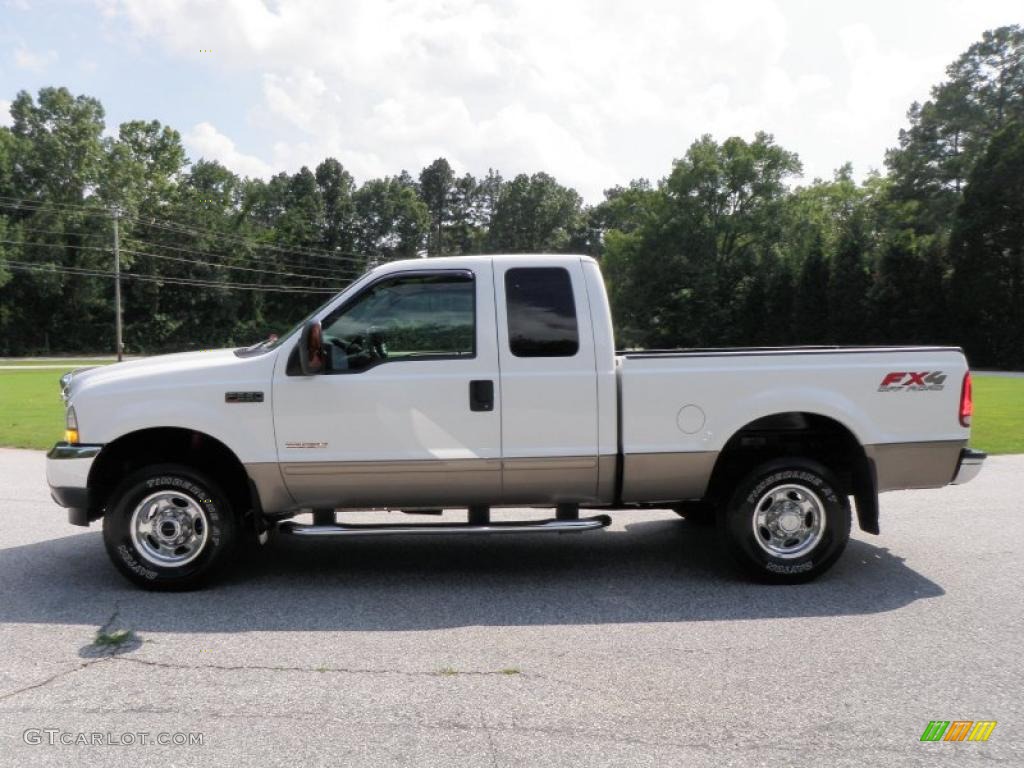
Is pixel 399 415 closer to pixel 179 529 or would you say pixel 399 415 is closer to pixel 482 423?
pixel 482 423

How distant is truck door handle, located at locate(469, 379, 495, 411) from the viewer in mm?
5516

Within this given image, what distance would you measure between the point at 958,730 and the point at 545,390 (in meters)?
2.92

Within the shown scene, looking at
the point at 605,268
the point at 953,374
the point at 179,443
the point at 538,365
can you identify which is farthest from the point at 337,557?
the point at 605,268

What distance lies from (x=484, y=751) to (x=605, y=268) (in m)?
68.7

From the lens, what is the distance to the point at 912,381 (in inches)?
224

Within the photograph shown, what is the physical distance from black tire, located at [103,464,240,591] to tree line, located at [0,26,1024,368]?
132ft

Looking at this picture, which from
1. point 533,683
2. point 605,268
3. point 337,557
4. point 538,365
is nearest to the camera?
point 533,683

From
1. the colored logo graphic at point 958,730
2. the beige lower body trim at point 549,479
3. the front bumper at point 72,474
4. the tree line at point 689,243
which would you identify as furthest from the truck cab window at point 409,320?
the tree line at point 689,243

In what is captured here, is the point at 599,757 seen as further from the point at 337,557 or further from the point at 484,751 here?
the point at 337,557

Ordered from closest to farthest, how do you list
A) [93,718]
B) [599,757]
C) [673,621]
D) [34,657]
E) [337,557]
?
[599,757] < [93,718] < [34,657] < [673,621] < [337,557]

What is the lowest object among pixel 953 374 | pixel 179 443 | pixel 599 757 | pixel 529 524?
pixel 599 757

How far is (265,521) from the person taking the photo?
5.87m

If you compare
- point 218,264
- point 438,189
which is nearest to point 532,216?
point 438,189

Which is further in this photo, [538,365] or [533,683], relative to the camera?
[538,365]
